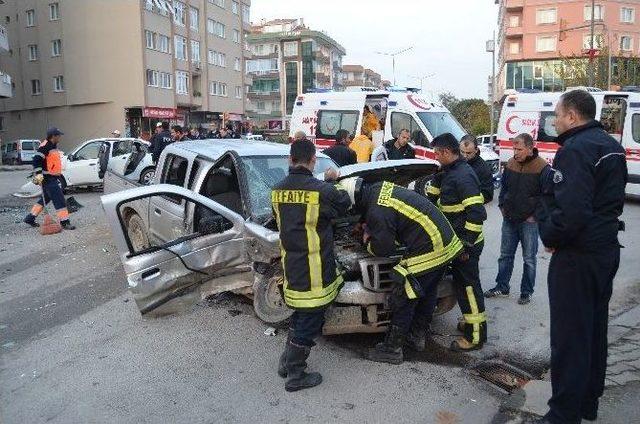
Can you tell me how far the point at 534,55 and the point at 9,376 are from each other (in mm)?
56404

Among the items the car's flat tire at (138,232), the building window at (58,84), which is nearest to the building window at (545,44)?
the building window at (58,84)

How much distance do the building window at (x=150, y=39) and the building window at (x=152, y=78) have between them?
1.81 m

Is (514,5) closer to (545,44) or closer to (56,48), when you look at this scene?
(545,44)

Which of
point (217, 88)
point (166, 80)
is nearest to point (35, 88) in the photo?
point (166, 80)

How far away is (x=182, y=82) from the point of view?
155ft

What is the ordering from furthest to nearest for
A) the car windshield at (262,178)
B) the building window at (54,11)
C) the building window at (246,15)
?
the building window at (246,15), the building window at (54,11), the car windshield at (262,178)

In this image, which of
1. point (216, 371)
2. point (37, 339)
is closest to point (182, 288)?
point (216, 371)

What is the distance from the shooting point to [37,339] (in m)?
5.29

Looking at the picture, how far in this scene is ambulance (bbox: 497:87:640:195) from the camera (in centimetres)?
1271

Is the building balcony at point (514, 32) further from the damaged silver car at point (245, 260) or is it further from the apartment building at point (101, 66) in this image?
the damaged silver car at point (245, 260)

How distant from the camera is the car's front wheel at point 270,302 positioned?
203 inches

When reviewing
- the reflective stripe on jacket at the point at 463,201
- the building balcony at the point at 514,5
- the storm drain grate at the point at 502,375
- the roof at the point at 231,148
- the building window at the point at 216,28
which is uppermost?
the building balcony at the point at 514,5

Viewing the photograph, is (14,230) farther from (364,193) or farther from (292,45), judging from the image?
(292,45)

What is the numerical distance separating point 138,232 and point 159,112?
37.3 metres
